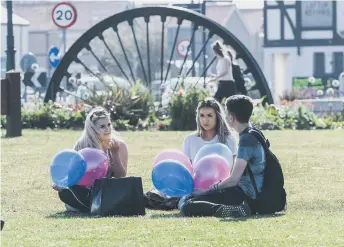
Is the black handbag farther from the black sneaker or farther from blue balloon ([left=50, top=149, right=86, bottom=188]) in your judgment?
the black sneaker

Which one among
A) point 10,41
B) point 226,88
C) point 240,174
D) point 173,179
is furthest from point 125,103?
point 240,174

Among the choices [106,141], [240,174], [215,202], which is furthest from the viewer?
[106,141]

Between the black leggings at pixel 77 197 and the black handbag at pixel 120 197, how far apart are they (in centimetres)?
42

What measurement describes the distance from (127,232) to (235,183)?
1474 millimetres

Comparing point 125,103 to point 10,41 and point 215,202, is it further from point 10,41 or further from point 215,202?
point 215,202

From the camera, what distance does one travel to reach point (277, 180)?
32.2ft

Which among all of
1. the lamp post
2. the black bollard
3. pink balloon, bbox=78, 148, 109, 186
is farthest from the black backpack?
the lamp post

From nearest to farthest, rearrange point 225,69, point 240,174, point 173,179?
1. point 240,174
2. point 173,179
3. point 225,69

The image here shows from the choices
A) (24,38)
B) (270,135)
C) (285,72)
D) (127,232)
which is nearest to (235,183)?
(127,232)

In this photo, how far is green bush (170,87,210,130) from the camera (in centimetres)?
2377

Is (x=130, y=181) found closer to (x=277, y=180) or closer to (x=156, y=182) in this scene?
(x=156, y=182)

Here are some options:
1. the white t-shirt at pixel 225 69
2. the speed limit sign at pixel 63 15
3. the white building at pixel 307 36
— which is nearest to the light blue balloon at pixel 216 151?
the white t-shirt at pixel 225 69

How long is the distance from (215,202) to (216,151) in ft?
3.37

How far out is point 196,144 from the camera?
11.3m
